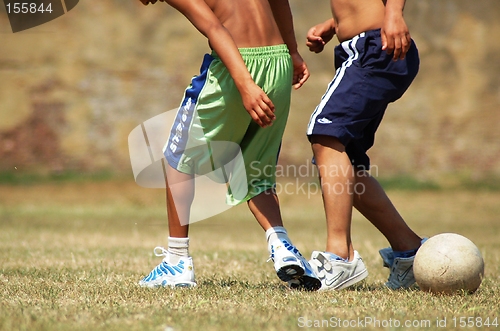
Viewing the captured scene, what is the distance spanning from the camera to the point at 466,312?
258 cm

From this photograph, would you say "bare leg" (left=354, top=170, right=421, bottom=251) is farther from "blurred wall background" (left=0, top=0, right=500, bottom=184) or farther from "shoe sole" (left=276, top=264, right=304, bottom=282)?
"blurred wall background" (left=0, top=0, right=500, bottom=184)

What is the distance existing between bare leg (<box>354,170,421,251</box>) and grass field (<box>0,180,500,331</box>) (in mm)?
311

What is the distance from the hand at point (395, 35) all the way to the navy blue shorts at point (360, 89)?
0.28ft

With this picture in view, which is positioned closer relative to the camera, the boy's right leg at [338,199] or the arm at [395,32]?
the arm at [395,32]

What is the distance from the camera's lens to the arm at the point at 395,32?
10.2ft

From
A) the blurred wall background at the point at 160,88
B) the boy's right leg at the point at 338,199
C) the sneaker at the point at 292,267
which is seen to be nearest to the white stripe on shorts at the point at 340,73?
the boy's right leg at the point at 338,199

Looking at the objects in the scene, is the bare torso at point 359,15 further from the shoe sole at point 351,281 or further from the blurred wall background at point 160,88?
the blurred wall background at point 160,88

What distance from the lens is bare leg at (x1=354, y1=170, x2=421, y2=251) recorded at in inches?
137

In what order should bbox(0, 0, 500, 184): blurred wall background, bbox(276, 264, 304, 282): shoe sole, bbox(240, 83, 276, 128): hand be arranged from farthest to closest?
1. bbox(0, 0, 500, 184): blurred wall background
2. bbox(276, 264, 304, 282): shoe sole
3. bbox(240, 83, 276, 128): hand

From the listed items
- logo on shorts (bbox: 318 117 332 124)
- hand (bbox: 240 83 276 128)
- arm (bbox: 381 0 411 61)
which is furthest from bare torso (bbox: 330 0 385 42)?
hand (bbox: 240 83 276 128)

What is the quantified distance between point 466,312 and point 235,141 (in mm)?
1373

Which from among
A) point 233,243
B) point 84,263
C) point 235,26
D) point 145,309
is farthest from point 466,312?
point 233,243

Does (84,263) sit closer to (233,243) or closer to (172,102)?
(233,243)

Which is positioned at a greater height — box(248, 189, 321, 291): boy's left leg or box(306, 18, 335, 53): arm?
box(306, 18, 335, 53): arm
